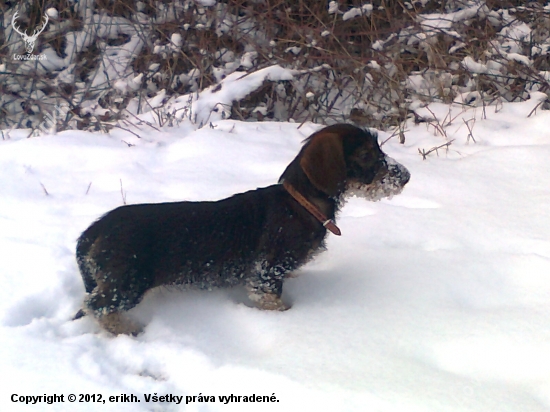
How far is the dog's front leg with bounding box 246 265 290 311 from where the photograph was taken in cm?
288

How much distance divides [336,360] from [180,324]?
839 mm

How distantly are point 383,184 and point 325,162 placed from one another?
0.45 metres

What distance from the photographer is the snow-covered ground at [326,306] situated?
2.12 meters

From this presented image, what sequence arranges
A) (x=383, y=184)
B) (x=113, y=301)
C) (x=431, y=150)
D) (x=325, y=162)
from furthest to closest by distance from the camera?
(x=431, y=150)
(x=383, y=184)
(x=325, y=162)
(x=113, y=301)

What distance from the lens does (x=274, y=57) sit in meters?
7.55

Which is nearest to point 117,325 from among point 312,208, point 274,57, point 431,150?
point 312,208

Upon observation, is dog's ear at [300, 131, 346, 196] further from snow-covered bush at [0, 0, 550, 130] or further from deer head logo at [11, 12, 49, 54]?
deer head logo at [11, 12, 49, 54]

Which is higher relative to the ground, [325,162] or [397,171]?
[325,162]

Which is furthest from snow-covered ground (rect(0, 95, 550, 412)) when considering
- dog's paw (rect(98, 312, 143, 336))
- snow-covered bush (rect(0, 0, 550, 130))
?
snow-covered bush (rect(0, 0, 550, 130))

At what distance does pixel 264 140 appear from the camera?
531 cm

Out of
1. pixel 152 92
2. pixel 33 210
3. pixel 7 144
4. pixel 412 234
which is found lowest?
pixel 152 92

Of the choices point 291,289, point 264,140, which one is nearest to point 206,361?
point 291,289

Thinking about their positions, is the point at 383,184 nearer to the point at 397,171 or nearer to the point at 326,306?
the point at 397,171

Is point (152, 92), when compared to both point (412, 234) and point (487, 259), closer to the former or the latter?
point (412, 234)
